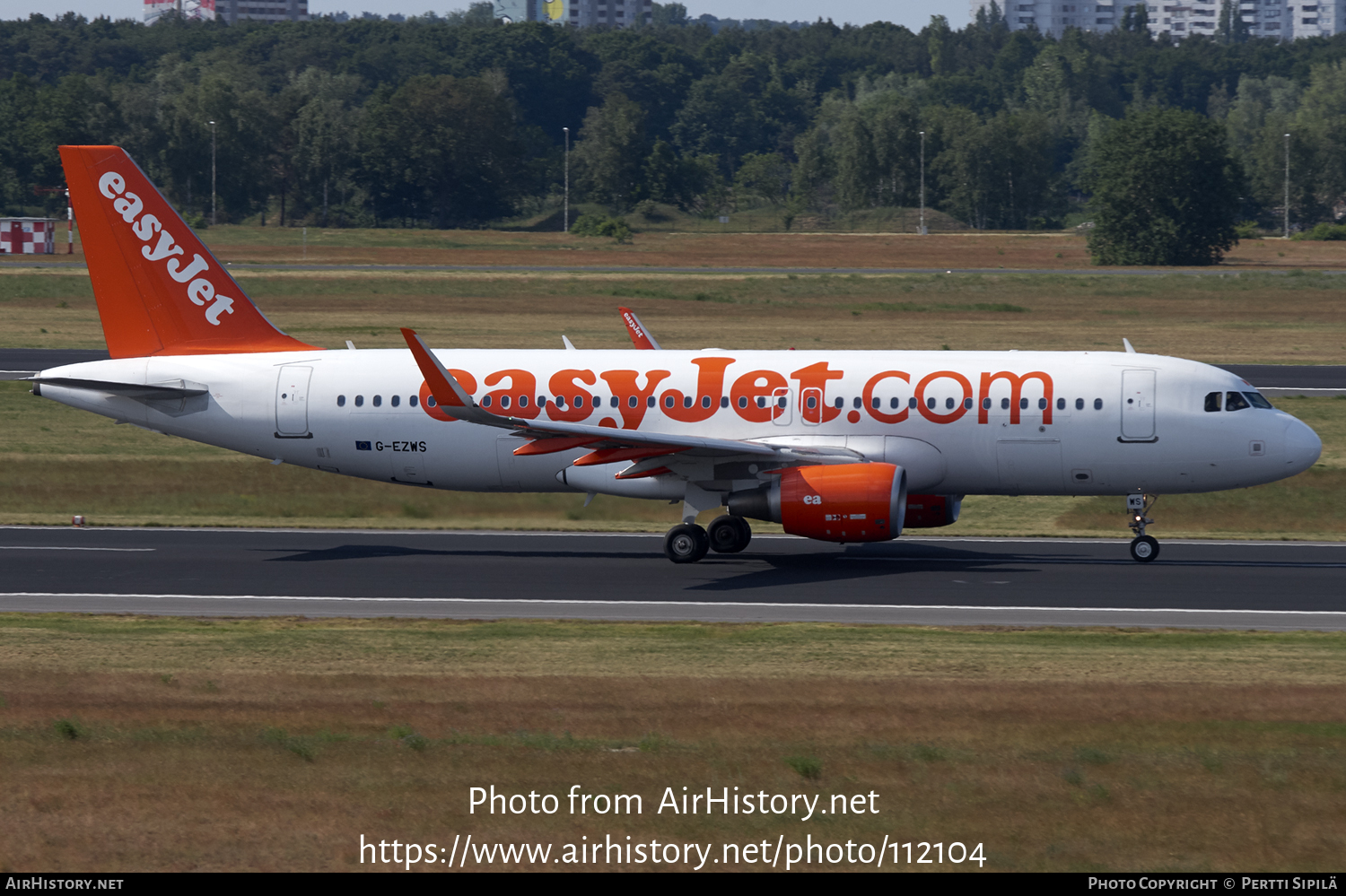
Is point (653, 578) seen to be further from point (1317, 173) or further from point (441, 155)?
point (1317, 173)

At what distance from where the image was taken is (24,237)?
125 metres

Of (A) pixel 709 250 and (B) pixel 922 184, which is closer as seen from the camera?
(A) pixel 709 250

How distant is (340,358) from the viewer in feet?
114

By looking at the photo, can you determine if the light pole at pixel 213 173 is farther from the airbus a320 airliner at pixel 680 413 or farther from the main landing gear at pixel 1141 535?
the main landing gear at pixel 1141 535

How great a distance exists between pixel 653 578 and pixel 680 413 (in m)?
4.08

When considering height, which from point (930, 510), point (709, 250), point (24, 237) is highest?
point (24, 237)

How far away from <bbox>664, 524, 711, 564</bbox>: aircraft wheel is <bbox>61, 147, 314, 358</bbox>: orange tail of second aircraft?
9.98 meters

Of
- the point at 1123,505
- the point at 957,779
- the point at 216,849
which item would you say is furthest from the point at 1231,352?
the point at 216,849

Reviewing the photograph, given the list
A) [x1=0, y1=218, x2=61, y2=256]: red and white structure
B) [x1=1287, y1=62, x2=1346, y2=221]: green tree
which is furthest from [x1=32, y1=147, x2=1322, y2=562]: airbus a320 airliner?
[x1=1287, y1=62, x2=1346, y2=221]: green tree

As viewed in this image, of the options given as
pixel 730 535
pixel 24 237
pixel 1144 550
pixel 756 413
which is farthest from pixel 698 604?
pixel 24 237

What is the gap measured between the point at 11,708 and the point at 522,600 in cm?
1094

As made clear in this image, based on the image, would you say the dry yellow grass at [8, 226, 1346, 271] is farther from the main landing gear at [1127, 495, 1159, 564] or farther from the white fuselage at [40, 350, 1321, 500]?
the main landing gear at [1127, 495, 1159, 564]

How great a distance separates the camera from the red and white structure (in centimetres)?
12412

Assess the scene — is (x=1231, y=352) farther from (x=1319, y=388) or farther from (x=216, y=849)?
(x=216, y=849)
